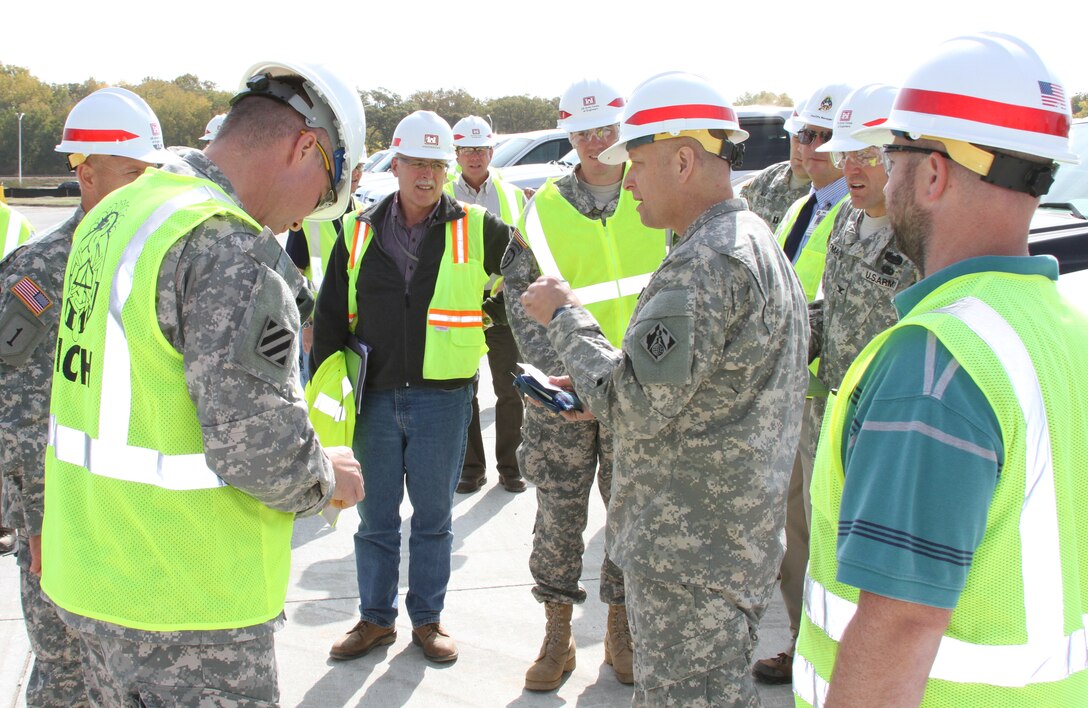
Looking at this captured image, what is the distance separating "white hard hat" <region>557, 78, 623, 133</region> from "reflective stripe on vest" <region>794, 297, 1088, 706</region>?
2.93 metres

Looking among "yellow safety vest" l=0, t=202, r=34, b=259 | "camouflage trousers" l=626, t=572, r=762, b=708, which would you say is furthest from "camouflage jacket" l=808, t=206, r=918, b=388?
"yellow safety vest" l=0, t=202, r=34, b=259

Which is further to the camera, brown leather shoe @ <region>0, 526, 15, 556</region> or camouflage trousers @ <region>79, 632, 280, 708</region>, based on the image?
brown leather shoe @ <region>0, 526, 15, 556</region>

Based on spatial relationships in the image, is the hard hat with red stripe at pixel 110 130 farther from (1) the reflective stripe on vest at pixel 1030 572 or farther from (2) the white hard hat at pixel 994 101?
(1) the reflective stripe on vest at pixel 1030 572

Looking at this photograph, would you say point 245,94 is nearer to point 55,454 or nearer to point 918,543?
point 55,454

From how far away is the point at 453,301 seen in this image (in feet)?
13.7

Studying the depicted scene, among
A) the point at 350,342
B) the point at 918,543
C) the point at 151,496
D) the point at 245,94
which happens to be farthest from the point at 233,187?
the point at 350,342

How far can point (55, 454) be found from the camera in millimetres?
2168

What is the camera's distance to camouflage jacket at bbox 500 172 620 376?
390 cm

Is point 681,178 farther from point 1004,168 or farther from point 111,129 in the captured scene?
point 111,129

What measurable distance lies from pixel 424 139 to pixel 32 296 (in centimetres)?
200

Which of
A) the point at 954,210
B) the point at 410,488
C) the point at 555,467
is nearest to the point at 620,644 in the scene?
the point at 555,467

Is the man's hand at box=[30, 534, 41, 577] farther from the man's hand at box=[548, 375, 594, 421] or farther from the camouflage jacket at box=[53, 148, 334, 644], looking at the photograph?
the man's hand at box=[548, 375, 594, 421]

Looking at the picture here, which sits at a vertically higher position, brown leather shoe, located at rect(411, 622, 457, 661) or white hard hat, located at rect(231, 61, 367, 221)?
white hard hat, located at rect(231, 61, 367, 221)

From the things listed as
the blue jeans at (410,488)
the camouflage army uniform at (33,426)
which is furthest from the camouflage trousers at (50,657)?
the blue jeans at (410,488)
